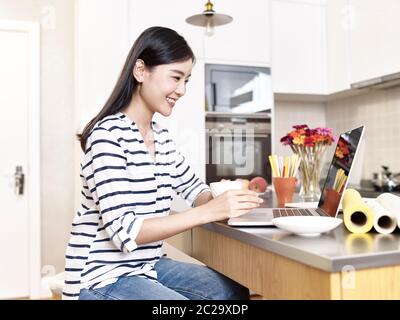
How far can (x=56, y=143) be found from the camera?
123 inches

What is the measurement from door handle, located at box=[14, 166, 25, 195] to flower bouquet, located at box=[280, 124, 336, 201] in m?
2.06

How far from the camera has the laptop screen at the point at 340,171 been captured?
1.00 metres

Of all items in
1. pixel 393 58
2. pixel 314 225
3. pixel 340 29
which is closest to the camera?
pixel 314 225

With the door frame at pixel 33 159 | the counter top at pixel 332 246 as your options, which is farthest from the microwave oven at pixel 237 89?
the counter top at pixel 332 246

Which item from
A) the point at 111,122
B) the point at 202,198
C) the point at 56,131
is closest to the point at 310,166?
the point at 202,198

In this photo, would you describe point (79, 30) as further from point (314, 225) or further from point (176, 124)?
point (314, 225)

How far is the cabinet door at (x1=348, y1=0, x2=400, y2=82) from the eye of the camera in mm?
2521

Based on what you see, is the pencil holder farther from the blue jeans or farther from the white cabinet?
the white cabinet

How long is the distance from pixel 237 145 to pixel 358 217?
210cm

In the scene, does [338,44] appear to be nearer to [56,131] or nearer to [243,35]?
[243,35]

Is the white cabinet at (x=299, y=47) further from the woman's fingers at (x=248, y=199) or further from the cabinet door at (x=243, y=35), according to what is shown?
the woman's fingers at (x=248, y=199)

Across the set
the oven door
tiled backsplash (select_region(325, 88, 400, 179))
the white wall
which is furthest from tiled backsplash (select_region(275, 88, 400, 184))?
the white wall
